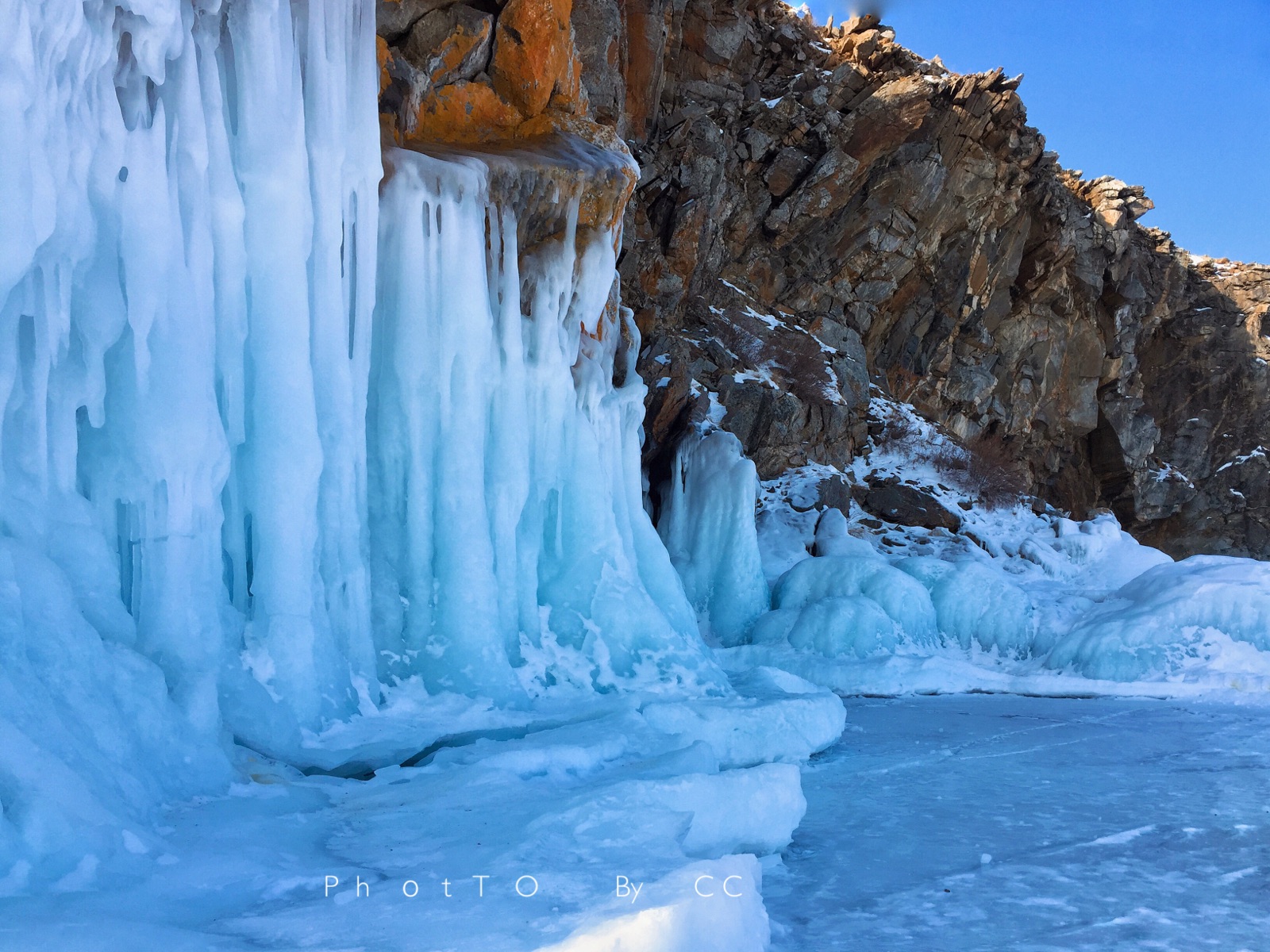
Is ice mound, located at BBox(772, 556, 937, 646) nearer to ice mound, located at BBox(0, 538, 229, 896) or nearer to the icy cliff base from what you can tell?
the icy cliff base

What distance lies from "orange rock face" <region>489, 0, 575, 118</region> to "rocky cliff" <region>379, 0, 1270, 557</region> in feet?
0.07

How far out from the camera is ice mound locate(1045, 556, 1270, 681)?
40.1 feet

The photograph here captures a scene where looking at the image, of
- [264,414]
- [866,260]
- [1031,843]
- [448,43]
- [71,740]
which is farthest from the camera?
[866,260]

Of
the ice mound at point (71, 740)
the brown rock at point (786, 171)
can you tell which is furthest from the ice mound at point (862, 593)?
the brown rock at point (786, 171)

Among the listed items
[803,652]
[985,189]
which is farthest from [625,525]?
[985,189]

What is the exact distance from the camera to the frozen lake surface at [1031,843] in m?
4.13

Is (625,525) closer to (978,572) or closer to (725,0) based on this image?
(978,572)

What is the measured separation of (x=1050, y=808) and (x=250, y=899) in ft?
16.3

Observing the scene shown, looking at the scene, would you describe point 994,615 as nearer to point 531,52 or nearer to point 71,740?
point 531,52

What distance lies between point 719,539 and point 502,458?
20.5ft

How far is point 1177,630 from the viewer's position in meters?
12.4

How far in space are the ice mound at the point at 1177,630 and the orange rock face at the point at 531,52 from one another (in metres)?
9.59

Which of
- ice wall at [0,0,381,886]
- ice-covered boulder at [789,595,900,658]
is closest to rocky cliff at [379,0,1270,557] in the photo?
ice wall at [0,0,381,886]

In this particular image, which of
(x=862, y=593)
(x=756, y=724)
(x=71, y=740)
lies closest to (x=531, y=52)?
(x=756, y=724)
